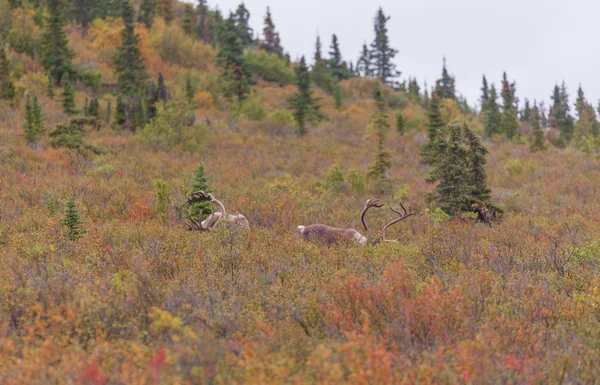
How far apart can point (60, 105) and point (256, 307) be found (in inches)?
1029

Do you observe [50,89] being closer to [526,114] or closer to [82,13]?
[82,13]

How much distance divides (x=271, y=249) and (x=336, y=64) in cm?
5321

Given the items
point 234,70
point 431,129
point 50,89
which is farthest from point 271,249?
point 234,70

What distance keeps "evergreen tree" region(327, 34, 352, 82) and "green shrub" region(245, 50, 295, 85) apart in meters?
12.3

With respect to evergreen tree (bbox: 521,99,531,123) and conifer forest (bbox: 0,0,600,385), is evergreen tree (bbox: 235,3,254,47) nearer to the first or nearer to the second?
conifer forest (bbox: 0,0,600,385)

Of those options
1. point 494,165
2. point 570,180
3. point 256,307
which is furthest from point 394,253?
point 494,165

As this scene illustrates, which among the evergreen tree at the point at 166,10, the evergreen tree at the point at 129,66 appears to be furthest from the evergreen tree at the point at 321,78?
the evergreen tree at the point at 129,66

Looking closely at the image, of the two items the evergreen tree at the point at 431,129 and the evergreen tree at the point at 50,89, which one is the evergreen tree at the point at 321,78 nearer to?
the evergreen tree at the point at 431,129

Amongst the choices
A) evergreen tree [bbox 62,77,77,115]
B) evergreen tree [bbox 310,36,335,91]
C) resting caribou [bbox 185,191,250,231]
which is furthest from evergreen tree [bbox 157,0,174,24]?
resting caribou [bbox 185,191,250,231]

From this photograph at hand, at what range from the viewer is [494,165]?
26.1 m

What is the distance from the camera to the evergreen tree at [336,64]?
57.2 meters

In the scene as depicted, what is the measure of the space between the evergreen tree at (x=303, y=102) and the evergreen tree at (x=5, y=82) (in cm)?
1722

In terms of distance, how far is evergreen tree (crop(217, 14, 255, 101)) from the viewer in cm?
3631

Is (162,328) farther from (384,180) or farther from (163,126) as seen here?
(163,126)
